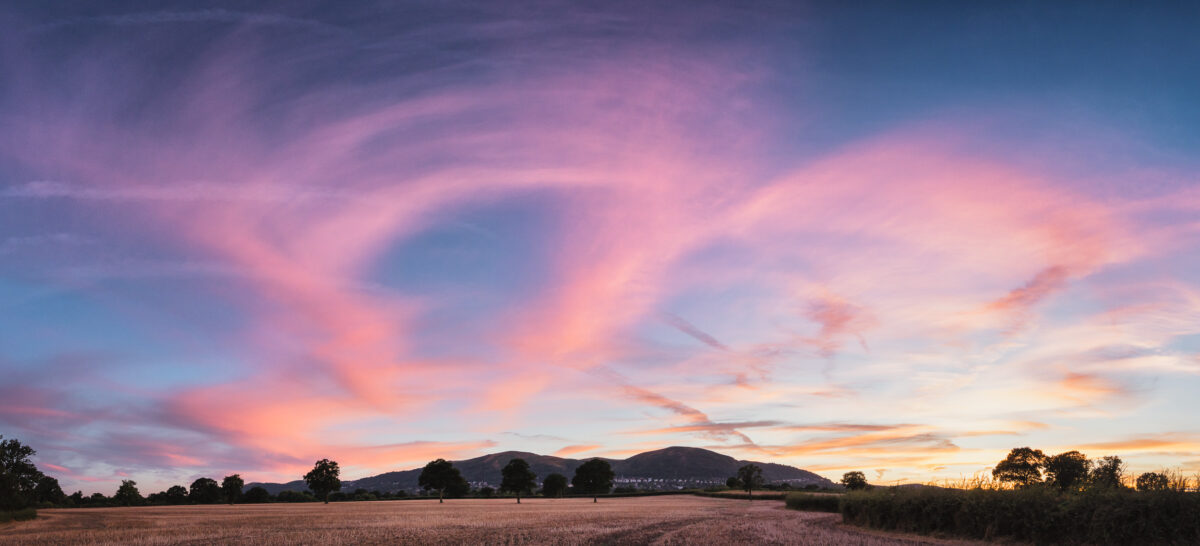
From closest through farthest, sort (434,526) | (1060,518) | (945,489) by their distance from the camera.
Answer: (1060,518)
(945,489)
(434,526)

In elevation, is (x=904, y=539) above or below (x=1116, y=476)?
below

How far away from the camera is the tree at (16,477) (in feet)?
195

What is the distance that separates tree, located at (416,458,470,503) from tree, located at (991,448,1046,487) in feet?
369

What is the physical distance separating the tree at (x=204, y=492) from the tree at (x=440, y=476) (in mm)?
50265

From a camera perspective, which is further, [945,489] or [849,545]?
[945,489]

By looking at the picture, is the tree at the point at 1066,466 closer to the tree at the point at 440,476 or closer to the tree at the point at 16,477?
the tree at the point at 440,476

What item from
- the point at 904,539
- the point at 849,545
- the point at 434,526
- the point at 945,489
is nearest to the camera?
the point at 849,545

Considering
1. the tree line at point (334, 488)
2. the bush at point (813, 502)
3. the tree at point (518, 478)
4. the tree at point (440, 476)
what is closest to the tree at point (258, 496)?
the tree line at point (334, 488)

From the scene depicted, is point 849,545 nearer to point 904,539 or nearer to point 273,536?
point 904,539

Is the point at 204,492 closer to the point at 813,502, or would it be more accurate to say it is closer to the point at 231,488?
the point at 231,488

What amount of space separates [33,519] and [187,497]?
10450cm

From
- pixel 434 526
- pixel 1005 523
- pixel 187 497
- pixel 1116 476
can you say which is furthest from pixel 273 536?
pixel 187 497

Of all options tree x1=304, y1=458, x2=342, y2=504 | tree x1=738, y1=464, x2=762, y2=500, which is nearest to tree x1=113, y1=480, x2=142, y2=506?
tree x1=304, y1=458, x2=342, y2=504

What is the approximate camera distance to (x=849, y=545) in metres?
29.3
